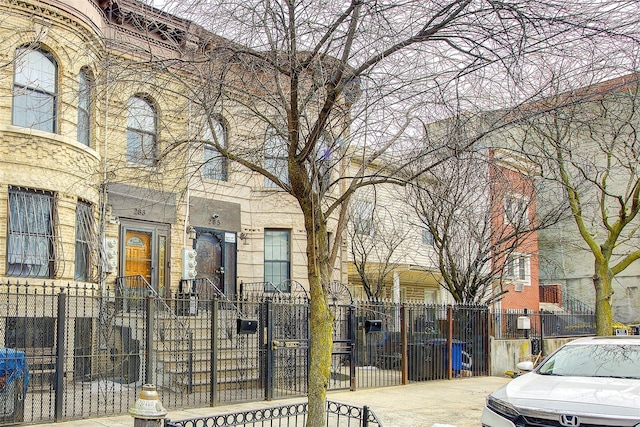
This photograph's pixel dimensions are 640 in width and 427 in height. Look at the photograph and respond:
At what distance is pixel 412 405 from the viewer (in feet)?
41.0

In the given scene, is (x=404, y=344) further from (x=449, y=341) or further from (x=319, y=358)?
(x=319, y=358)

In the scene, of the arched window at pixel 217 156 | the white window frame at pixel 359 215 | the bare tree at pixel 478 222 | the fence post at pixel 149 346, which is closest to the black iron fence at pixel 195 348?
the fence post at pixel 149 346

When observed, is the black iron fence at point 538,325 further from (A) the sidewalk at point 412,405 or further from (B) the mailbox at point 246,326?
(B) the mailbox at point 246,326

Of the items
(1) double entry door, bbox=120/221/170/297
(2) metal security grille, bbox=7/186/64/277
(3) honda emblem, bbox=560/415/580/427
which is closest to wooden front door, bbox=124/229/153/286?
(1) double entry door, bbox=120/221/170/297

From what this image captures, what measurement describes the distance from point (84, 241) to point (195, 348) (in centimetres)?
458

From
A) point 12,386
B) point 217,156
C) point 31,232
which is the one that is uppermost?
point 217,156

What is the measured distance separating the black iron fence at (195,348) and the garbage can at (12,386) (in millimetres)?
30

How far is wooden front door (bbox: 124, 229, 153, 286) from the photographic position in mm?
17297

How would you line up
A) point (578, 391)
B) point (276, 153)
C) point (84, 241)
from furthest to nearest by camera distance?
point (84, 241) < point (276, 153) < point (578, 391)

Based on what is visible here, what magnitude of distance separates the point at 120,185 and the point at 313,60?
1064cm

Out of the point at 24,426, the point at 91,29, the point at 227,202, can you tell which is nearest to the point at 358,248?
the point at 227,202

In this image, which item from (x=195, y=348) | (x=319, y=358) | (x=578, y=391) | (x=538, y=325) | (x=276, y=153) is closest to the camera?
(x=319, y=358)

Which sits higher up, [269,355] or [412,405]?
[269,355]

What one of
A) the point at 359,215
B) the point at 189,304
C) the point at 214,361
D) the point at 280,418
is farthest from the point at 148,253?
the point at 280,418
